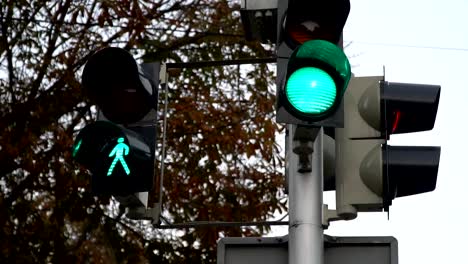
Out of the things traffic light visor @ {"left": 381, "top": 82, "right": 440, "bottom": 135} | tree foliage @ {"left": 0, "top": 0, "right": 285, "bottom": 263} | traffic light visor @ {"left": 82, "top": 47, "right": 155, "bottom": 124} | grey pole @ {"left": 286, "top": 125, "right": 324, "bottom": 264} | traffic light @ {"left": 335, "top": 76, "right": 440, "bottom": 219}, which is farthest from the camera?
tree foliage @ {"left": 0, "top": 0, "right": 285, "bottom": 263}

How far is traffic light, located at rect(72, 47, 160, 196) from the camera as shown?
4.09 meters

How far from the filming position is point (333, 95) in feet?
11.4

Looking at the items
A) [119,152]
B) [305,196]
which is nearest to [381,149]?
[305,196]

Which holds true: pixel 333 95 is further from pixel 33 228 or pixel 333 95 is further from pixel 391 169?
pixel 33 228

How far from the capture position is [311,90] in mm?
3461

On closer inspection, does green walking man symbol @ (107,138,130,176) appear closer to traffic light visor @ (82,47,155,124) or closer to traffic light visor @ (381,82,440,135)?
traffic light visor @ (82,47,155,124)

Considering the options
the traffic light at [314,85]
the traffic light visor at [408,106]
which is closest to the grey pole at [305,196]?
the traffic light at [314,85]

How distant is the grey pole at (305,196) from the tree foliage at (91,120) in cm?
606

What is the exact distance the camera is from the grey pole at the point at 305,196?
11.9 feet

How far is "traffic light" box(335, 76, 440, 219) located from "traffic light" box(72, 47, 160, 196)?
0.90m

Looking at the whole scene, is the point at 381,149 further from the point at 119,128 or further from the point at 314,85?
the point at 119,128

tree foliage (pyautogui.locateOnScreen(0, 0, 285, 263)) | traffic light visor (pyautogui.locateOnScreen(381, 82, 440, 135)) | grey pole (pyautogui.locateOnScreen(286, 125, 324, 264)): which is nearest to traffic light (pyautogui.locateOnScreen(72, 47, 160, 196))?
grey pole (pyautogui.locateOnScreen(286, 125, 324, 264))

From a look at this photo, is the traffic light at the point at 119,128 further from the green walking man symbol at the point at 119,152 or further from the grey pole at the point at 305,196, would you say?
the grey pole at the point at 305,196

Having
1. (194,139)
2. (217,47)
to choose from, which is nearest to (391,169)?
(194,139)
